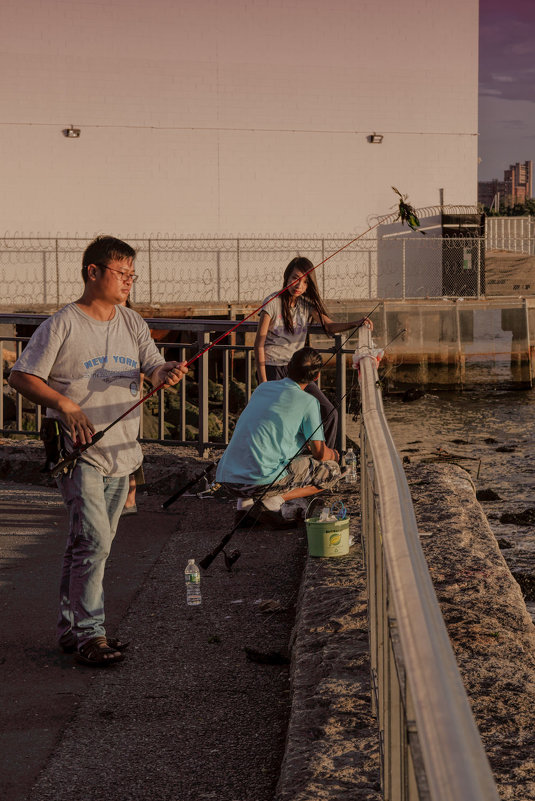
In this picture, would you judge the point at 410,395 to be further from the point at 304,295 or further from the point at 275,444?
the point at 275,444

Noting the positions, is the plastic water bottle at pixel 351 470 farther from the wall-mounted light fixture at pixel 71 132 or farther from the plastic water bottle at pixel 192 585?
the wall-mounted light fixture at pixel 71 132

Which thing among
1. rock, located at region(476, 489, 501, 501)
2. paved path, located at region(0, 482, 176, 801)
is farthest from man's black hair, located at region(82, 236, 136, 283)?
rock, located at region(476, 489, 501, 501)

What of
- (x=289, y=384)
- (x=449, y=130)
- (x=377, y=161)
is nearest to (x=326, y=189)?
(x=377, y=161)

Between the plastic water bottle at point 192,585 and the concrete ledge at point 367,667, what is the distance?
22.2 inches

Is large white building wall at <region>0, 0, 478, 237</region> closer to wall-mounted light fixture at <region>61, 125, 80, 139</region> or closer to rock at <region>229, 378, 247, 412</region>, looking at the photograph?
wall-mounted light fixture at <region>61, 125, 80, 139</region>

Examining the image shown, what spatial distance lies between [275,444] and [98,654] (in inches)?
99.8

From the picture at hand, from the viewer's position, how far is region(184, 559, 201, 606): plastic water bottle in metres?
5.55

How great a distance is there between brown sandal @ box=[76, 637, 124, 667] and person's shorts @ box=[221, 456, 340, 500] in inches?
89.7

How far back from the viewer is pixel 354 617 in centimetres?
459

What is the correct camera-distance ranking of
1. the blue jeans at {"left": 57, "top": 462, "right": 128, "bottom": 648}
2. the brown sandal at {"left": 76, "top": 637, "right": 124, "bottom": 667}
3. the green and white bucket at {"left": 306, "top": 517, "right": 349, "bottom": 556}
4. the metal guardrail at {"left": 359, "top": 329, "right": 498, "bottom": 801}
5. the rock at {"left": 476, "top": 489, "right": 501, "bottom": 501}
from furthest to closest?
1. the rock at {"left": 476, "top": 489, "right": 501, "bottom": 501}
2. the green and white bucket at {"left": 306, "top": 517, "right": 349, "bottom": 556}
3. the blue jeans at {"left": 57, "top": 462, "right": 128, "bottom": 648}
4. the brown sandal at {"left": 76, "top": 637, "right": 124, "bottom": 667}
5. the metal guardrail at {"left": 359, "top": 329, "right": 498, "bottom": 801}

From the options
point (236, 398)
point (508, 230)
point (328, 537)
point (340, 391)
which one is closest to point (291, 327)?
point (340, 391)

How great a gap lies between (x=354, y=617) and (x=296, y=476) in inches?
102

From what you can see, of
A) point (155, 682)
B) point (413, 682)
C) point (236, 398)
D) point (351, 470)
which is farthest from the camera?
point (236, 398)

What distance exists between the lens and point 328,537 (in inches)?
224
